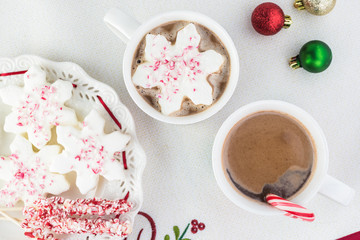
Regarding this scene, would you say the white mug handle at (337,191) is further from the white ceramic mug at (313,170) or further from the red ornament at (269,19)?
the red ornament at (269,19)

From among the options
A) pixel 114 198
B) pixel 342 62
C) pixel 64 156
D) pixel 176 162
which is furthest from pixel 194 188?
pixel 342 62

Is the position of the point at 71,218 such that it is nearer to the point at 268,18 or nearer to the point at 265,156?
the point at 265,156

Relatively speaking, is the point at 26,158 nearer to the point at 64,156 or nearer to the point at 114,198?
the point at 64,156

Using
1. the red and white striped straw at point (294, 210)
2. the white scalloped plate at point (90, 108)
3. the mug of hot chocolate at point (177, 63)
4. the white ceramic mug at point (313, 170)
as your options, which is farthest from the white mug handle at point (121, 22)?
the red and white striped straw at point (294, 210)

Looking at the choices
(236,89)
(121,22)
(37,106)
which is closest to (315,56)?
(236,89)

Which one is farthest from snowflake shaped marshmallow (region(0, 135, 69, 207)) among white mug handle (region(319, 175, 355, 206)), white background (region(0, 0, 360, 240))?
white mug handle (region(319, 175, 355, 206))
